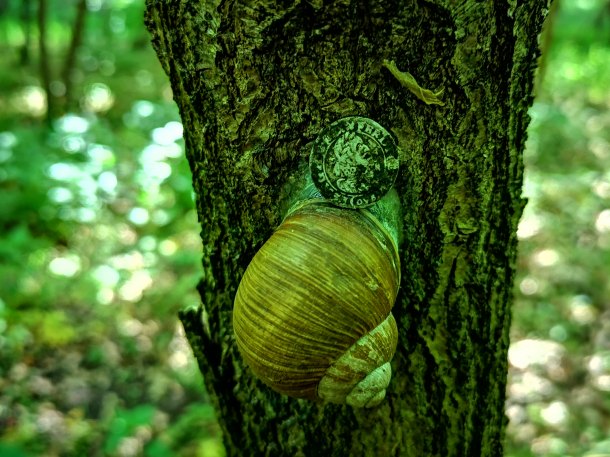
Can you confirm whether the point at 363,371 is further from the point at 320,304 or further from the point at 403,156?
the point at 403,156

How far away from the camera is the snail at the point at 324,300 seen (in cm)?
97

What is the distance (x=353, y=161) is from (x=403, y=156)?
5.5 inches

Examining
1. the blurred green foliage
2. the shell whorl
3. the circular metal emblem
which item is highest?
the blurred green foliage

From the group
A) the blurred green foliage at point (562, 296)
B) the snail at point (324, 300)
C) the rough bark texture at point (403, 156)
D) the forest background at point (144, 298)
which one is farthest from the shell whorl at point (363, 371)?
the blurred green foliage at point (562, 296)

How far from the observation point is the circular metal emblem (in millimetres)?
1034

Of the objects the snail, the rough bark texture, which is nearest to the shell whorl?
the snail

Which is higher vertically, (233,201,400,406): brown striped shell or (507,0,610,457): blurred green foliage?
Result: (507,0,610,457): blurred green foliage

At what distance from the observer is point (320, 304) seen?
968 mm

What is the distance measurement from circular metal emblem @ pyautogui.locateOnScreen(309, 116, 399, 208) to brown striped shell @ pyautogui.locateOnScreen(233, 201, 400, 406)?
41mm

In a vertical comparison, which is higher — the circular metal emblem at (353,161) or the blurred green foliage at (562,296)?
the blurred green foliage at (562,296)

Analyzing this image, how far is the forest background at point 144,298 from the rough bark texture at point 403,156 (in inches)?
42.0

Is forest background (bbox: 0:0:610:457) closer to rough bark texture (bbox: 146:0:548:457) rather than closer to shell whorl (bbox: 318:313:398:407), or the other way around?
rough bark texture (bbox: 146:0:548:457)

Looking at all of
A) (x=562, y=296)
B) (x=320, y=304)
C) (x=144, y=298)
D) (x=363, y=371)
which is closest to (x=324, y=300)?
(x=320, y=304)

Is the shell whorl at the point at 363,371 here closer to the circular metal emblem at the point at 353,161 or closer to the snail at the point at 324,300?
the snail at the point at 324,300
